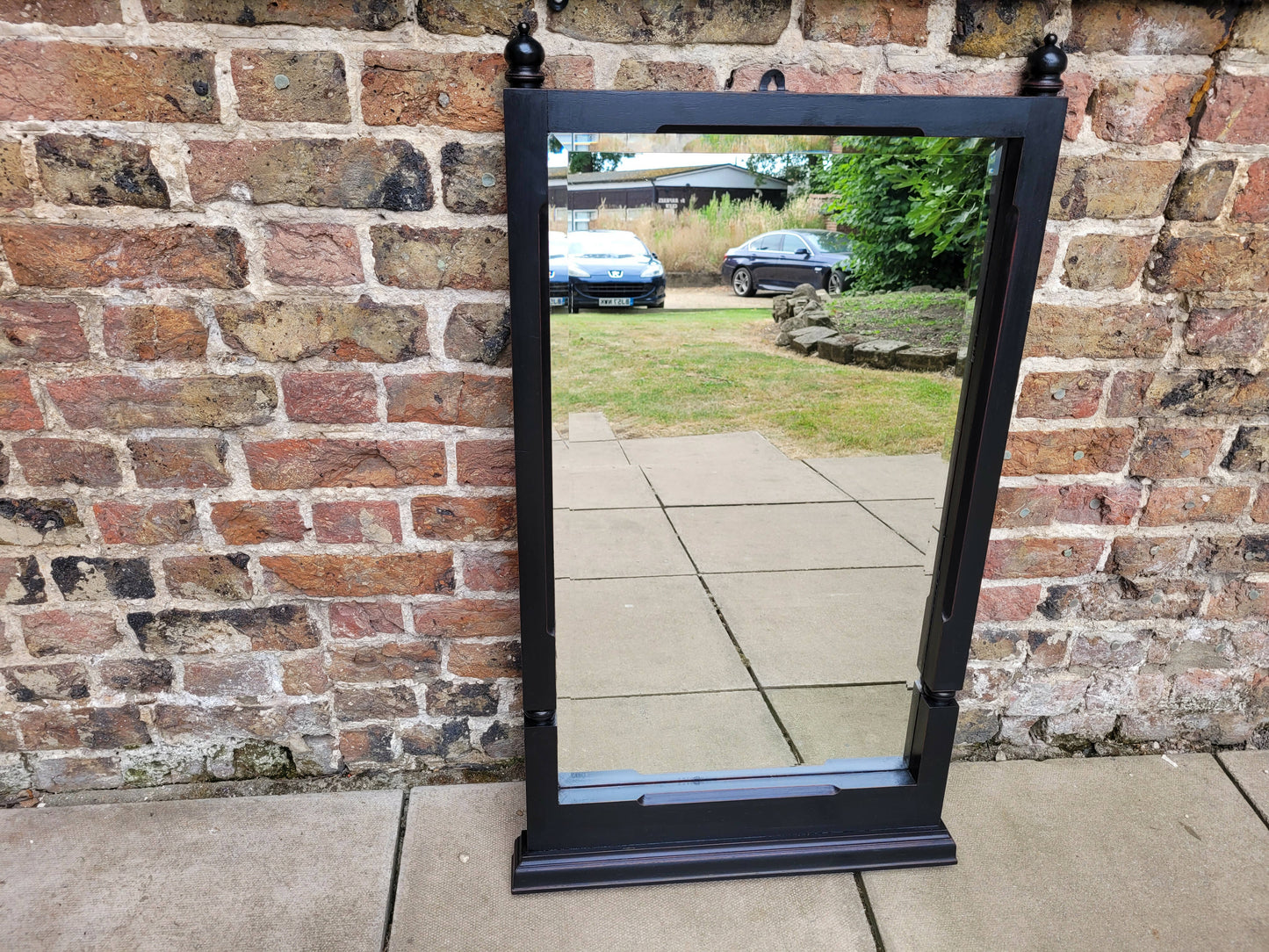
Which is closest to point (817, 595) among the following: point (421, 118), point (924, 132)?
point (924, 132)

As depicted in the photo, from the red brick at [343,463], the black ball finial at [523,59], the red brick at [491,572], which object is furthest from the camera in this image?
the red brick at [491,572]

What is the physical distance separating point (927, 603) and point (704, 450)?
582 millimetres

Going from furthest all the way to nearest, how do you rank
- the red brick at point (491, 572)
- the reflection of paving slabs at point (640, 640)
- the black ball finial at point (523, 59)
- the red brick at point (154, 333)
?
1. the reflection of paving slabs at point (640, 640)
2. the red brick at point (491, 572)
3. the red brick at point (154, 333)
4. the black ball finial at point (523, 59)

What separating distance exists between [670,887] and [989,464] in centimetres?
103

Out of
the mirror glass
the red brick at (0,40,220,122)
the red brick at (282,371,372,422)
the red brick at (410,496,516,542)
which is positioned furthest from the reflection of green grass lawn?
the red brick at (0,40,220,122)

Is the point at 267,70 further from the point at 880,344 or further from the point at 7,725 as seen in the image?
the point at 7,725

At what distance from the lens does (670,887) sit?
154cm

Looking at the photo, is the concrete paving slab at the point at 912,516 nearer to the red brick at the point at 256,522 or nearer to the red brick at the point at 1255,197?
the red brick at the point at 1255,197

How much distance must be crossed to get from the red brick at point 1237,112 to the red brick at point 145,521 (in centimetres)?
203

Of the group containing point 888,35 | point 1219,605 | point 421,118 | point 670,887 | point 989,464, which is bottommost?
point 670,887

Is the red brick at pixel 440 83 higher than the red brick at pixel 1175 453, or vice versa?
Answer: the red brick at pixel 440 83

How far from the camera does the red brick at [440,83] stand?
1271 millimetres

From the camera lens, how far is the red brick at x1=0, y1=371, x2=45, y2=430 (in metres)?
1.39

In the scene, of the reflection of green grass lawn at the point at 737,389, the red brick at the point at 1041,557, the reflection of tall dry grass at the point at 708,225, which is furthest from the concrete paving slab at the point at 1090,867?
the reflection of tall dry grass at the point at 708,225
